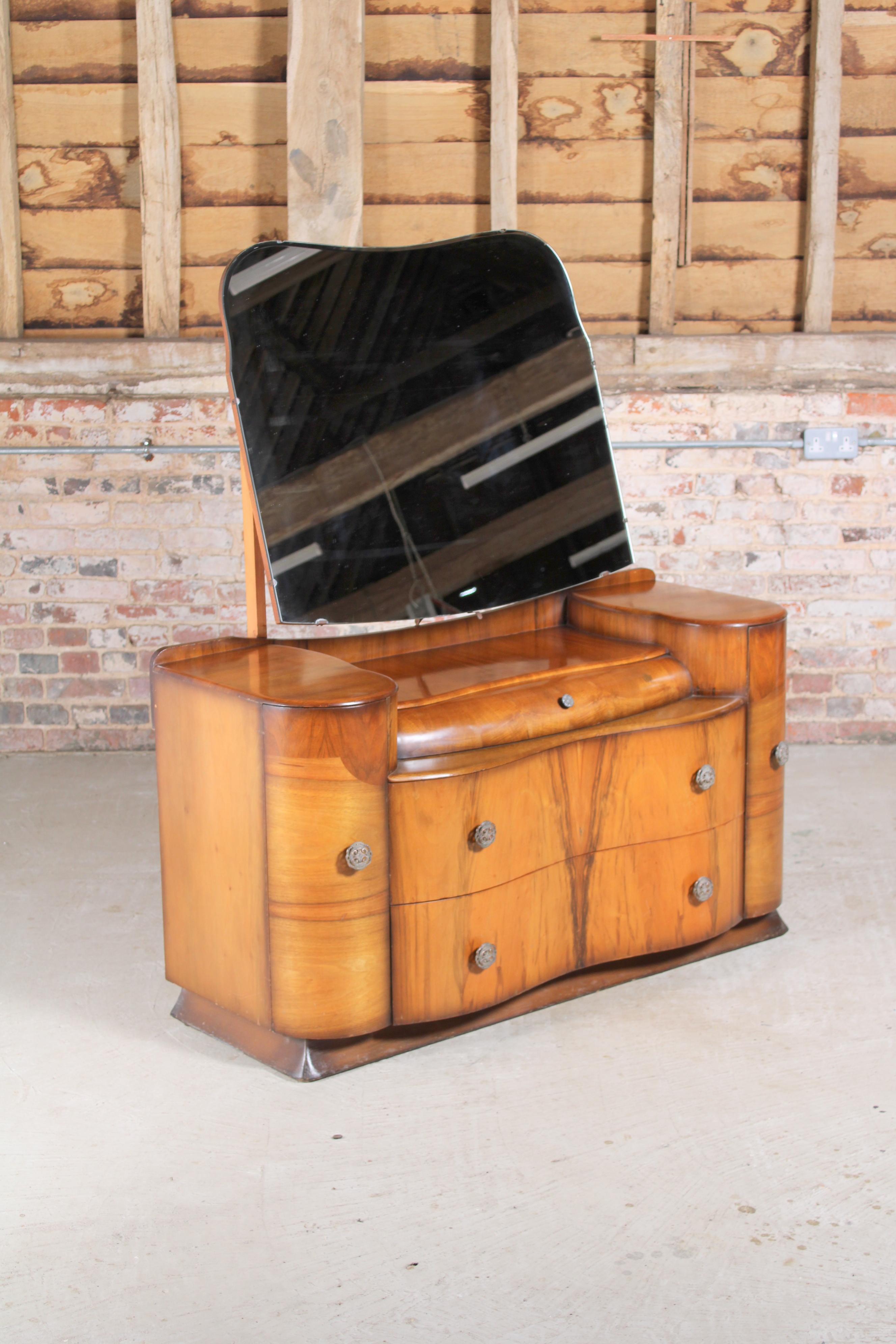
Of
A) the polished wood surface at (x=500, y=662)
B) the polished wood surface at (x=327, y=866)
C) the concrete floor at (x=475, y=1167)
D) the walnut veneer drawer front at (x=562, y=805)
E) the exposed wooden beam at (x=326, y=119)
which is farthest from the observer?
the exposed wooden beam at (x=326, y=119)

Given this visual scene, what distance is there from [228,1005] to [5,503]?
7.88ft

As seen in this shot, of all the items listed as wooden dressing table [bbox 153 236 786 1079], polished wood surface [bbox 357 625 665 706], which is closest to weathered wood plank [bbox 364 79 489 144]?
wooden dressing table [bbox 153 236 786 1079]

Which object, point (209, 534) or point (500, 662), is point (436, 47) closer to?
point (209, 534)

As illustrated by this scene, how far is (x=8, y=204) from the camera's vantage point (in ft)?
14.0

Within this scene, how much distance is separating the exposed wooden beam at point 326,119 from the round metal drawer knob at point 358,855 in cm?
231

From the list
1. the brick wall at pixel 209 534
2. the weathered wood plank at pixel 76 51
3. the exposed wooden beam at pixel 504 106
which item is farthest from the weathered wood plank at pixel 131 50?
the brick wall at pixel 209 534

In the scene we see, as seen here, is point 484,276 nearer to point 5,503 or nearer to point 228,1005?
point 228,1005

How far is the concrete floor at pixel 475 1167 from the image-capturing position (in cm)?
182

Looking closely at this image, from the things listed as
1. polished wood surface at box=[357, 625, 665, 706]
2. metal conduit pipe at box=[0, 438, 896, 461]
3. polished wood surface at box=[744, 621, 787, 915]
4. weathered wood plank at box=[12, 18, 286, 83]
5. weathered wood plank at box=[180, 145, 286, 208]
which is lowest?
polished wood surface at box=[744, 621, 787, 915]

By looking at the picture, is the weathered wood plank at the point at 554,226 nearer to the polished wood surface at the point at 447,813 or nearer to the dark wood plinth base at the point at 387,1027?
the polished wood surface at the point at 447,813

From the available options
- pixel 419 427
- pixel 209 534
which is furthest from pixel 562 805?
pixel 209 534

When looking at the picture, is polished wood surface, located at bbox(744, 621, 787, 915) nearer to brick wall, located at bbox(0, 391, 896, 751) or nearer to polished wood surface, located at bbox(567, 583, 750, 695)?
polished wood surface, located at bbox(567, 583, 750, 695)

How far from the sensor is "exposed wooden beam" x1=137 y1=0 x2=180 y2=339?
4145 mm

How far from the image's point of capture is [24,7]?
4227 mm
